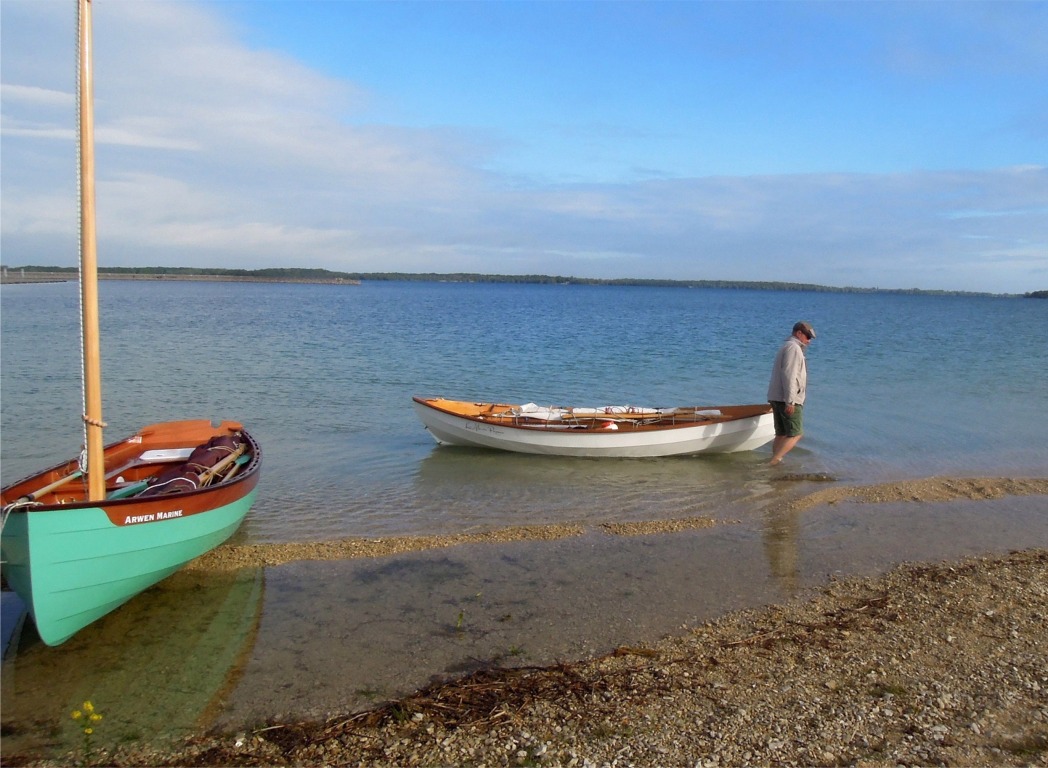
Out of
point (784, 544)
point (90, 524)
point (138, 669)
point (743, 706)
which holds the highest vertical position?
point (90, 524)

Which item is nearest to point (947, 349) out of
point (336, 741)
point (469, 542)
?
point (469, 542)

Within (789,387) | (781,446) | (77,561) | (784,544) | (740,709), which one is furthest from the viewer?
(781,446)

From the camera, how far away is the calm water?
11.0m

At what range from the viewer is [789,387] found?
40.1 feet

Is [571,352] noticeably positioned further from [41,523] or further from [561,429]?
[41,523]

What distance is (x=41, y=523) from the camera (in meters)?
5.62

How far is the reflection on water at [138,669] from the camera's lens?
16.7 ft

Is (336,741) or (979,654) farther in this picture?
(979,654)

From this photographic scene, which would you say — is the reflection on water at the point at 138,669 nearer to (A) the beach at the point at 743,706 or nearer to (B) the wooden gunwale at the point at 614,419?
(A) the beach at the point at 743,706

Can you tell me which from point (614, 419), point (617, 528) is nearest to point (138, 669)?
point (617, 528)

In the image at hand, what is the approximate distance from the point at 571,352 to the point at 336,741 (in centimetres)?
2916

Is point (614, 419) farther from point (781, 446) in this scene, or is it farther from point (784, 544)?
point (784, 544)

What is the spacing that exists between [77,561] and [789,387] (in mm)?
10491

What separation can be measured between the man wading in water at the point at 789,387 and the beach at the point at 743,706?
574cm
